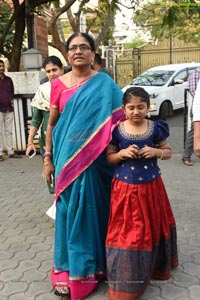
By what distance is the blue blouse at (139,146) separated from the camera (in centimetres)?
271

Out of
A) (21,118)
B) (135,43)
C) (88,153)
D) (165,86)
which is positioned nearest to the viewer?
(88,153)

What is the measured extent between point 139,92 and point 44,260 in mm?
1781

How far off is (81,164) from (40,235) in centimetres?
164

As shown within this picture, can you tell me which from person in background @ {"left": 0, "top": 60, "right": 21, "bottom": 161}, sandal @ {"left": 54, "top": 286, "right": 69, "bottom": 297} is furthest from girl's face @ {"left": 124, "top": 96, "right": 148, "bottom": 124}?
person in background @ {"left": 0, "top": 60, "right": 21, "bottom": 161}

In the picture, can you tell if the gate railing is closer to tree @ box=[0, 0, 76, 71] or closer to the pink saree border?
tree @ box=[0, 0, 76, 71]

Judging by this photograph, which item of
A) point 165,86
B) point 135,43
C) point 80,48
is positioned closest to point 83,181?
point 80,48

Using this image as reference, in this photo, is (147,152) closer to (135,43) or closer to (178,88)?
(178,88)

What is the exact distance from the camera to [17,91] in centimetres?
782

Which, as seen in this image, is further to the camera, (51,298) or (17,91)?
(17,91)

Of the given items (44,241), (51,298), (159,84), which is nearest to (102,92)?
(51,298)

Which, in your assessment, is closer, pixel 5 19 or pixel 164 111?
pixel 164 111

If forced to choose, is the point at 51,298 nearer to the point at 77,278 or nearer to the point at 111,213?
the point at 77,278

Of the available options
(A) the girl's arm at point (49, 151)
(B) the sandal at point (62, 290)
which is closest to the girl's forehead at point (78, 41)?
(A) the girl's arm at point (49, 151)

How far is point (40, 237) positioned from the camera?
406 cm
